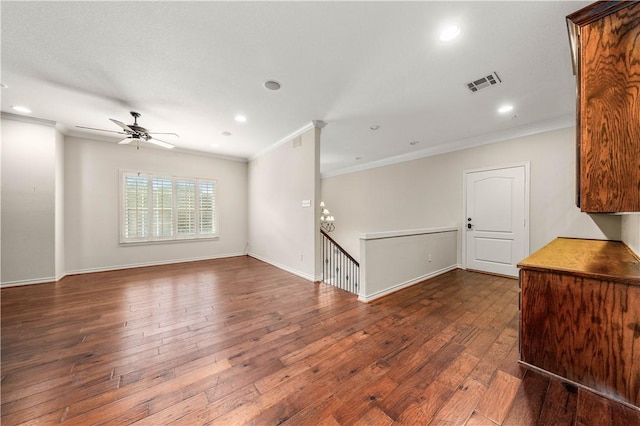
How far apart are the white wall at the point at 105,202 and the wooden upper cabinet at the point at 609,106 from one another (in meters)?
6.76

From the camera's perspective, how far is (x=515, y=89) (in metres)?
2.92

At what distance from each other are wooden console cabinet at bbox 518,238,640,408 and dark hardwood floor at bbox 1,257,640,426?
14 centimetres

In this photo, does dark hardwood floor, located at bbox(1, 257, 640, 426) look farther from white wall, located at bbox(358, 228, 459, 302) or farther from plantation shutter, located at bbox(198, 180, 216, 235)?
plantation shutter, located at bbox(198, 180, 216, 235)

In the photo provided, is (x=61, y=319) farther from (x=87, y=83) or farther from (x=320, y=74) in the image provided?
(x=320, y=74)

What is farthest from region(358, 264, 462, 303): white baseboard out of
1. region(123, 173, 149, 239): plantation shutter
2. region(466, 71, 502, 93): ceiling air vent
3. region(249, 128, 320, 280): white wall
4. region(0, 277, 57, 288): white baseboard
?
region(0, 277, 57, 288): white baseboard

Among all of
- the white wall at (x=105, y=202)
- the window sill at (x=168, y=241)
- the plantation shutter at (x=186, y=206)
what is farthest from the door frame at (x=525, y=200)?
the plantation shutter at (x=186, y=206)

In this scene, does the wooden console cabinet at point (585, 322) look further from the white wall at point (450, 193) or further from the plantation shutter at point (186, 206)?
the plantation shutter at point (186, 206)

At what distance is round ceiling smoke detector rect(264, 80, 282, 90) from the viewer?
280cm

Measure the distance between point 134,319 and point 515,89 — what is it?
5.50 metres

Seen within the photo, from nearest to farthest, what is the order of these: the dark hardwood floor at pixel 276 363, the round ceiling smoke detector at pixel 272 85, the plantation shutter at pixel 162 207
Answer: the dark hardwood floor at pixel 276 363 < the round ceiling smoke detector at pixel 272 85 < the plantation shutter at pixel 162 207

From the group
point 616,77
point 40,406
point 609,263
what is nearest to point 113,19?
point 40,406

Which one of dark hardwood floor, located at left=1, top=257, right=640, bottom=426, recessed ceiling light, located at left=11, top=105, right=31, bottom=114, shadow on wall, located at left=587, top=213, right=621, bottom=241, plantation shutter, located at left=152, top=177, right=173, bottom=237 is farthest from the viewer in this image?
plantation shutter, located at left=152, top=177, right=173, bottom=237

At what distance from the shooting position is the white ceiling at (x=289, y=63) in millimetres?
1838

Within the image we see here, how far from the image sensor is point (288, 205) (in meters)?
4.86
